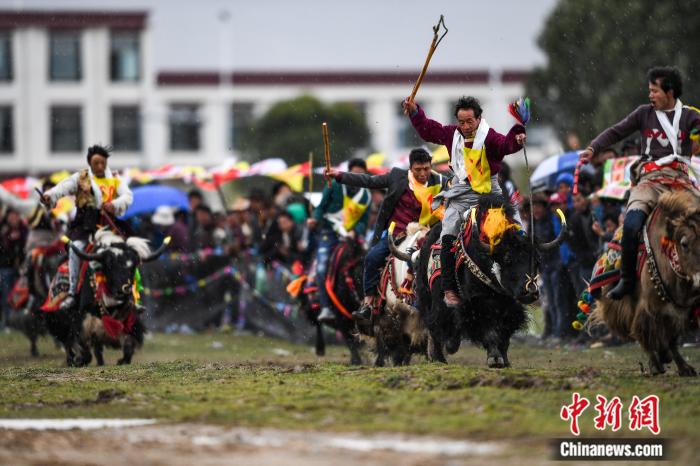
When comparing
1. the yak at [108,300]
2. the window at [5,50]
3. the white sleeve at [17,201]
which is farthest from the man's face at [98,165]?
the window at [5,50]

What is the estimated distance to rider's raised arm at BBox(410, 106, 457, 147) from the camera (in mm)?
12719

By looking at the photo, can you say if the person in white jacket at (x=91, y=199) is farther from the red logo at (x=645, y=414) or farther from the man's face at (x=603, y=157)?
the red logo at (x=645, y=414)

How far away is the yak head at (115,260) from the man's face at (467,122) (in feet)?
16.7

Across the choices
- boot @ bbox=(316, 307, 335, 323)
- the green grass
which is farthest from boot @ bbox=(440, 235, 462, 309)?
boot @ bbox=(316, 307, 335, 323)

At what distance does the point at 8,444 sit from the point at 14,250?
1573 cm

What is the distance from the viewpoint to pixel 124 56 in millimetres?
74750

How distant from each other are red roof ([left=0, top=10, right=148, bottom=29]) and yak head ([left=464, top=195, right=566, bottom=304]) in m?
62.6

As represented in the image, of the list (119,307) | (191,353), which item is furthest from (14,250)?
(119,307)

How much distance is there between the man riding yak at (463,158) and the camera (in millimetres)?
12570

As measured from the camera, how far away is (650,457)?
7.67 metres

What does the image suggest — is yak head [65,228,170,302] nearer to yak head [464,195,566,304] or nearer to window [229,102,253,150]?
yak head [464,195,566,304]

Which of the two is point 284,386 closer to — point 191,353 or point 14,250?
point 191,353

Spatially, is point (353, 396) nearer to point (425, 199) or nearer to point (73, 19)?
point (425, 199)

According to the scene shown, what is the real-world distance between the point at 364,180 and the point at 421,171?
63 cm
